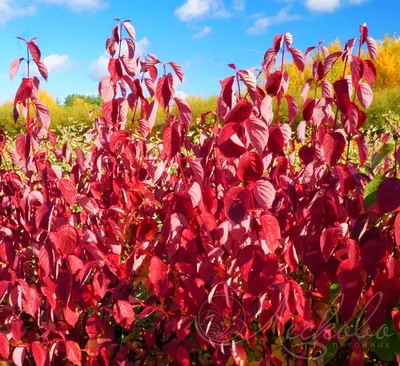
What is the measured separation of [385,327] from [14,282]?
1.18 m

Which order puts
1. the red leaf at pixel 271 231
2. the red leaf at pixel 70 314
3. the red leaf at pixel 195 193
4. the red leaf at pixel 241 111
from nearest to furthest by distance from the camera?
1. the red leaf at pixel 241 111
2. the red leaf at pixel 271 231
3. the red leaf at pixel 195 193
4. the red leaf at pixel 70 314

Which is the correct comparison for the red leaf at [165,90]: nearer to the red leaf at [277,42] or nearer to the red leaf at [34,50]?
the red leaf at [277,42]

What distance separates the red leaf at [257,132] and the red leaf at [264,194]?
0.09 meters

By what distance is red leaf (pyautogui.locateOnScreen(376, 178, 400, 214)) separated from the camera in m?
1.34

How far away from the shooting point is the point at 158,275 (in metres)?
1.60

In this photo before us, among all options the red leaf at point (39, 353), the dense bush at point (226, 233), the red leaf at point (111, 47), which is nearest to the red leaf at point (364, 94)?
the dense bush at point (226, 233)

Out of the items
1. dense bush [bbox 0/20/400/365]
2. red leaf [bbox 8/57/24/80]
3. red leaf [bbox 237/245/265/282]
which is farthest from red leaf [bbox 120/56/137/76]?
red leaf [bbox 237/245/265/282]

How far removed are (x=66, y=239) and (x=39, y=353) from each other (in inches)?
17.3

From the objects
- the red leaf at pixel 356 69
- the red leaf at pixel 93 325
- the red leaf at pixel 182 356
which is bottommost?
the red leaf at pixel 182 356

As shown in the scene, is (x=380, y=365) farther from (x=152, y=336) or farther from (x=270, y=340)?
(x=152, y=336)

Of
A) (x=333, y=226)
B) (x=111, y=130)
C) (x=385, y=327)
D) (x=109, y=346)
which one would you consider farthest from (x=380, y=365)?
(x=111, y=130)

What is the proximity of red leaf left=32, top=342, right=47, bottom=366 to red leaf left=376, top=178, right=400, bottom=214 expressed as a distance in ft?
→ 3.80

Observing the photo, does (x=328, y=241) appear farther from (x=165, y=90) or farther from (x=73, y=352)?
(x=73, y=352)

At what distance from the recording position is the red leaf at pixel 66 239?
163cm
